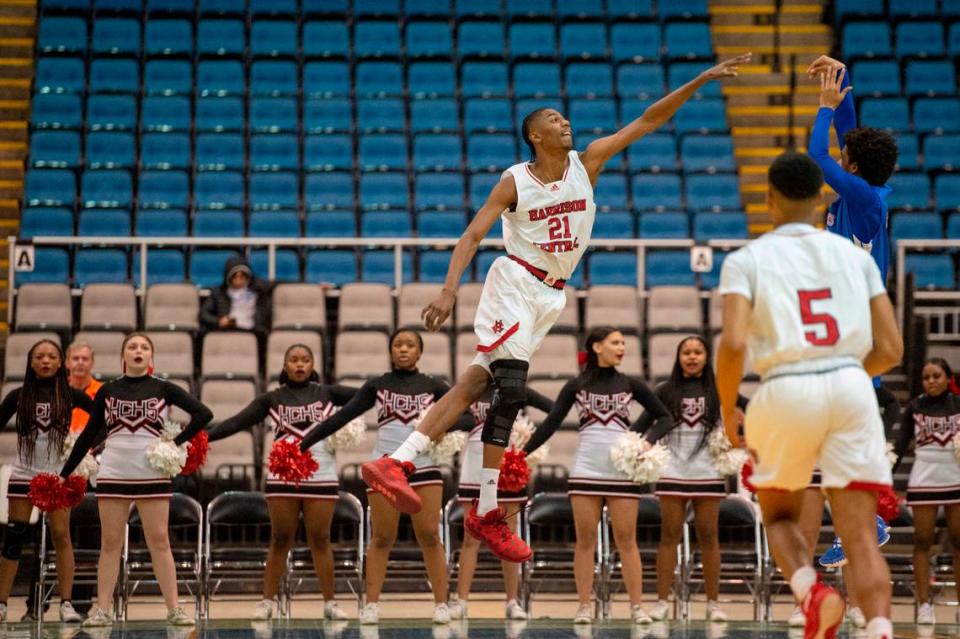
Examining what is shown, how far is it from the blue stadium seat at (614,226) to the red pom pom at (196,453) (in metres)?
5.94

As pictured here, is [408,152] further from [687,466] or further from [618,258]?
[687,466]

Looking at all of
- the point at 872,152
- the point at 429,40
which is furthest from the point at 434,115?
the point at 872,152

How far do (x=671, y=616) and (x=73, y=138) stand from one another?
344 inches

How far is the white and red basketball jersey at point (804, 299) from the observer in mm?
5195

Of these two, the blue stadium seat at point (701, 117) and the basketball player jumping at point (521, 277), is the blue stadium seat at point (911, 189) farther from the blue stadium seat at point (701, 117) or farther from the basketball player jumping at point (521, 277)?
the basketball player jumping at point (521, 277)

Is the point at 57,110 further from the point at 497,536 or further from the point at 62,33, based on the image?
the point at 497,536

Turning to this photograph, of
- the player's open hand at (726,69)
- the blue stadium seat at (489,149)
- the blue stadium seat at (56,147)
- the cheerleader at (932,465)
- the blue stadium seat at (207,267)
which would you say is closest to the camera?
the player's open hand at (726,69)

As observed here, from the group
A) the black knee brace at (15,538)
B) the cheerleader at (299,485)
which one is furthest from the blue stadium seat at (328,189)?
the black knee brace at (15,538)

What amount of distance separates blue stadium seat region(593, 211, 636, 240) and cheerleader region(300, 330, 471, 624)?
4982 mm

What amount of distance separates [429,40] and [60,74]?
14.5 feet

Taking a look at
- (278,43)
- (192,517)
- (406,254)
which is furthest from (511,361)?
(278,43)

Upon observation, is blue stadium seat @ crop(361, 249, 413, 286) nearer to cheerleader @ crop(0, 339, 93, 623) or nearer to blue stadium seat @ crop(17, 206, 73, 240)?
blue stadium seat @ crop(17, 206, 73, 240)

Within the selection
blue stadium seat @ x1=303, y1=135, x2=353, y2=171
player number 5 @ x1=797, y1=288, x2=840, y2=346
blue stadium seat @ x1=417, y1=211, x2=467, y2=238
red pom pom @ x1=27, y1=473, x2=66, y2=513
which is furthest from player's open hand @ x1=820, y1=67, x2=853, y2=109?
blue stadium seat @ x1=303, y1=135, x2=353, y2=171

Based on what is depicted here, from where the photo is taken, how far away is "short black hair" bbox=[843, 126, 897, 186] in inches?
271
